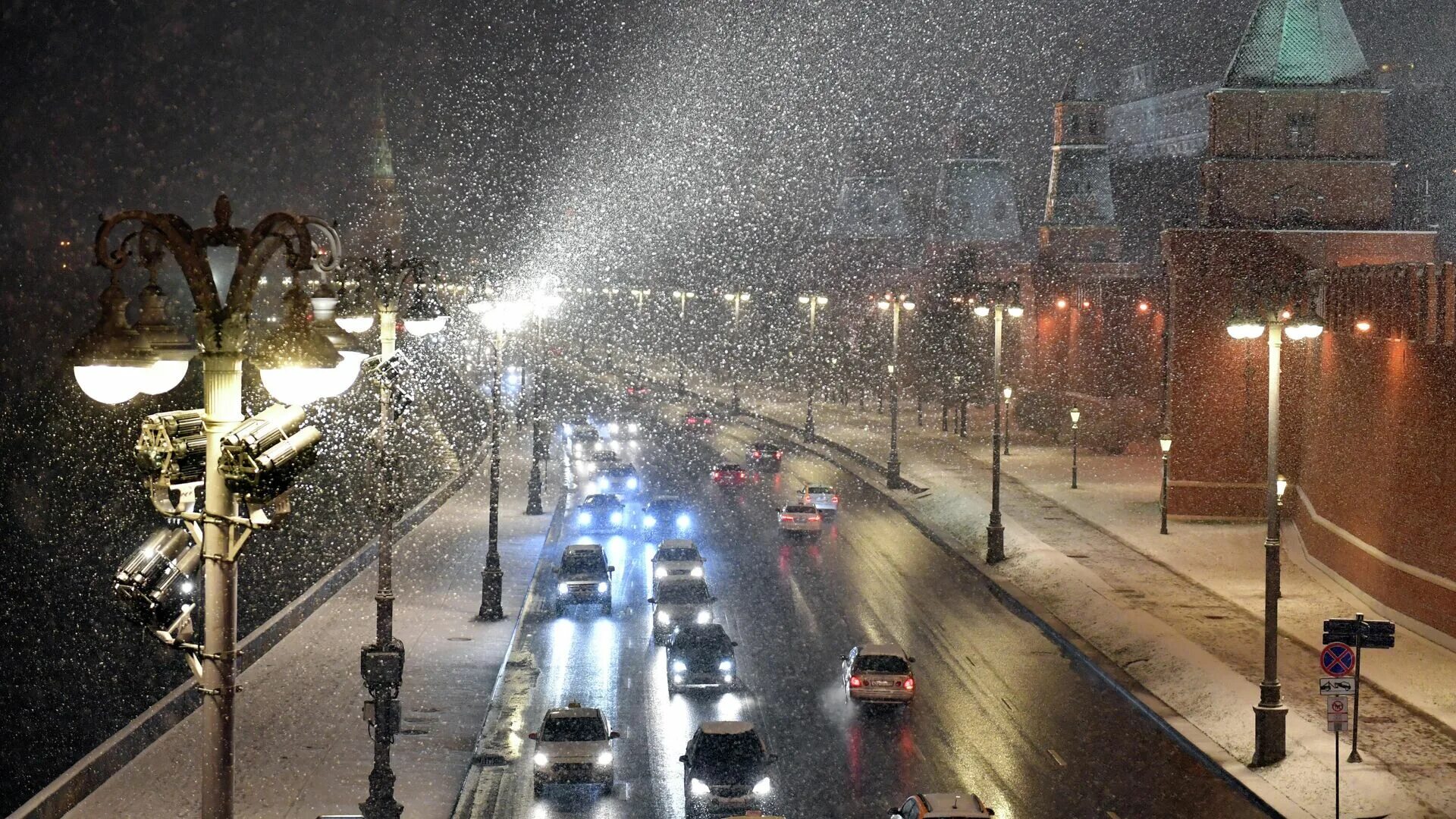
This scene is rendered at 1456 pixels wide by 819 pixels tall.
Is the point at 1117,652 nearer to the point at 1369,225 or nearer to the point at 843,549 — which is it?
the point at 843,549

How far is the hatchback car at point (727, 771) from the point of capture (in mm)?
21391

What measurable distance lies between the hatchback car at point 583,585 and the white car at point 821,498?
17.1 m

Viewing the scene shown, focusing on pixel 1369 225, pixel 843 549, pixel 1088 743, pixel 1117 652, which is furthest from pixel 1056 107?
pixel 1088 743

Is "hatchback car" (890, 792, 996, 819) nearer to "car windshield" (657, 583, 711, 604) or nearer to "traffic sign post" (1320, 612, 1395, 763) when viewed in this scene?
"traffic sign post" (1320, 612, 1395, 763)

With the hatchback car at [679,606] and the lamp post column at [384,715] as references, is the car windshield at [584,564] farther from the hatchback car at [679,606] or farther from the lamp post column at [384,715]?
the lamp post column at [384,715]

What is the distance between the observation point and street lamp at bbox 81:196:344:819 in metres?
7.65

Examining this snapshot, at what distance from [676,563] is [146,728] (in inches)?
601

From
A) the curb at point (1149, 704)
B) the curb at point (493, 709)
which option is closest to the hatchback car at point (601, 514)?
the curb at point (493, 709)

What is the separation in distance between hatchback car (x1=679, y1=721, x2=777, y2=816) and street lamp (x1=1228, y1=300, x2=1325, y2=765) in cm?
784

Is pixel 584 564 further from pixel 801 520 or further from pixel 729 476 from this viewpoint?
pixel 729 476

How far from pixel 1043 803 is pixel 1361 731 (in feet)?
23.3

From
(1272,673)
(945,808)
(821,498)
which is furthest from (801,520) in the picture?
(945,808)

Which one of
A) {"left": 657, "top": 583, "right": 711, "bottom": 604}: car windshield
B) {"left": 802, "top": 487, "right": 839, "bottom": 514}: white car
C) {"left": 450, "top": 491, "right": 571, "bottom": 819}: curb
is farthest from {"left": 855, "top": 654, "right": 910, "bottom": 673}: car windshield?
{"left": 802, "top": 487, "right": 839, "bottom": 514}: white car

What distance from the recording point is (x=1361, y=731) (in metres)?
25.4
